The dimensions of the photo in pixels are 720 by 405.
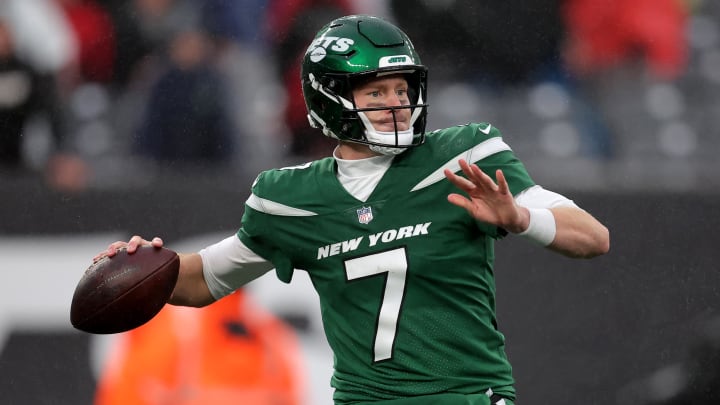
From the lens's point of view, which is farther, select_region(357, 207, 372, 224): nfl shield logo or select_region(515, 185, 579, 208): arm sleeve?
select_region(357, 207, 372, 224): nfl shield logo

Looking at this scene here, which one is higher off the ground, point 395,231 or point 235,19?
point 235,19

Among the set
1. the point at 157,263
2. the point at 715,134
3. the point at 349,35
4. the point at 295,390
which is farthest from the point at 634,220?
the point at 157,263

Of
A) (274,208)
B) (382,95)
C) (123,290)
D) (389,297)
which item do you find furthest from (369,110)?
(123,290)

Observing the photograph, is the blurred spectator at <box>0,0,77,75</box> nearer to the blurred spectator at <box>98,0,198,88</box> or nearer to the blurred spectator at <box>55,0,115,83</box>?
the blurred spectator at <box>55,0,115,83</box>

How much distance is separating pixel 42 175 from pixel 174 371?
3.23 ft

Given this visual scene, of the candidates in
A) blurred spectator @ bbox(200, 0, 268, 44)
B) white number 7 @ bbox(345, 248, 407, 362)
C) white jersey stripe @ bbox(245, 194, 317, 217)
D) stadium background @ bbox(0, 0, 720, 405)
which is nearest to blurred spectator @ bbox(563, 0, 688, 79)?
stadium background @ bbox(0, 0, 720, 405)

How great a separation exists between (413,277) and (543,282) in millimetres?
1739

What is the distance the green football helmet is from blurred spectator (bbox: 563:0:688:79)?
1.78 meters

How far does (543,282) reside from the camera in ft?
15.6

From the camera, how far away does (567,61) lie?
16.2 ft

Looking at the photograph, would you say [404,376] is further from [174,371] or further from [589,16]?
[589,16]

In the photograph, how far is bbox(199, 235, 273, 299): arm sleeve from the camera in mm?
3549

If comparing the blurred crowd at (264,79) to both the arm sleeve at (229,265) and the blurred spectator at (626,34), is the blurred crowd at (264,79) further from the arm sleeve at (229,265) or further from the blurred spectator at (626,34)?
the arm sleeve at (229,265)

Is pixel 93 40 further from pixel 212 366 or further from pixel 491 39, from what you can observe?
pixel 491 39
